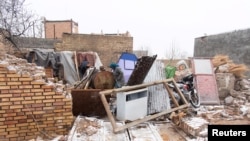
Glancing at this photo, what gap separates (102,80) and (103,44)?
6.49 metres

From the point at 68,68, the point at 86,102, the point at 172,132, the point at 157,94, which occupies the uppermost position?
the point at 68,68

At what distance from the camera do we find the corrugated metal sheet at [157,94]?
5359 millimetres

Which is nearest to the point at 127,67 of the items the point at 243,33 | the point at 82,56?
the point at 82,56

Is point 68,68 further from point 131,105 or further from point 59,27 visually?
point 59,27

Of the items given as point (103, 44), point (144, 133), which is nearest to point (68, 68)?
point (103, 44)

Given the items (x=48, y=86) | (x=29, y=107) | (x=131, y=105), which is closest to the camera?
(x=29, y=107)

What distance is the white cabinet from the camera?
471 centimetres

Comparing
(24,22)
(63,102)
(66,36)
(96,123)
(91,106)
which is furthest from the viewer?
(66,36)

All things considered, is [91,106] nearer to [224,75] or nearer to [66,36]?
[224,75]

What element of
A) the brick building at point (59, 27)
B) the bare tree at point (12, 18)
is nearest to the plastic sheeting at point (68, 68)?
the bare tree at point (12, 18)

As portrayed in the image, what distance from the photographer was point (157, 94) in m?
5.64

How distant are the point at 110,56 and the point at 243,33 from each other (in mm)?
6609

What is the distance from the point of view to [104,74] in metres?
5.88

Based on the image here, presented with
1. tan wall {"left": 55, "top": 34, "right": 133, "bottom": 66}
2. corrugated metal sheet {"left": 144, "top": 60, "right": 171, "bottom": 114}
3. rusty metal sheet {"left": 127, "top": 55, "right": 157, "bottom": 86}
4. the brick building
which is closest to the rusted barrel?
rusty metal sheet {"left": 127, "top": 55, "right": 157, "bottom": 86}
